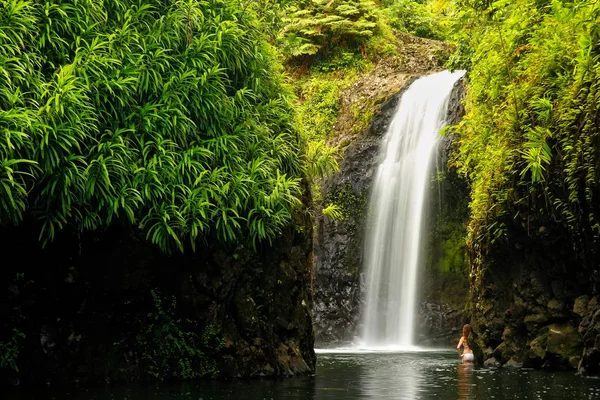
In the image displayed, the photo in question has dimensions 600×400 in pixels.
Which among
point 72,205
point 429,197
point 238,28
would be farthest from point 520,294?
point 429,197

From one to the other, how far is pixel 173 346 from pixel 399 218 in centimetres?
1151

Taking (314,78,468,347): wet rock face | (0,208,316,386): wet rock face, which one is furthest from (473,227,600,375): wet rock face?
(314,78,468,347): wet rock face

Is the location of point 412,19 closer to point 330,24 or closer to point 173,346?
point 330,24

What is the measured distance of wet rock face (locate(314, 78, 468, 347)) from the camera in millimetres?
19094

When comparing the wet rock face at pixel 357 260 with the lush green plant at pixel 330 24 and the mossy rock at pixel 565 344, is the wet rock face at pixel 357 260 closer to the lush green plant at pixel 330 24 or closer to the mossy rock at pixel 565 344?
the lush green plant at pixel 330 24

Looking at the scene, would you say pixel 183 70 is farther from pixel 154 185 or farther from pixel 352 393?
pixel 352 393

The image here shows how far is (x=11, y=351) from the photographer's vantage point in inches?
335

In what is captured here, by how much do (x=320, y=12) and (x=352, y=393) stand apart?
1980 centimetres

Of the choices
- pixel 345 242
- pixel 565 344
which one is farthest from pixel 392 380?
pixel 345 242

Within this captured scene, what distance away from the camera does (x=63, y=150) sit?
814cm

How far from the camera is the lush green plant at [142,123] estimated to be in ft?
26.1

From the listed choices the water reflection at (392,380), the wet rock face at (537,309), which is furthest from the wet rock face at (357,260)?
the wet rock face at (537,309)

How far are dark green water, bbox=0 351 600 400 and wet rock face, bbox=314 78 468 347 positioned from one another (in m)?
7.44

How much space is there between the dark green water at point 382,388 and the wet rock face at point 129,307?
22.9 inches
